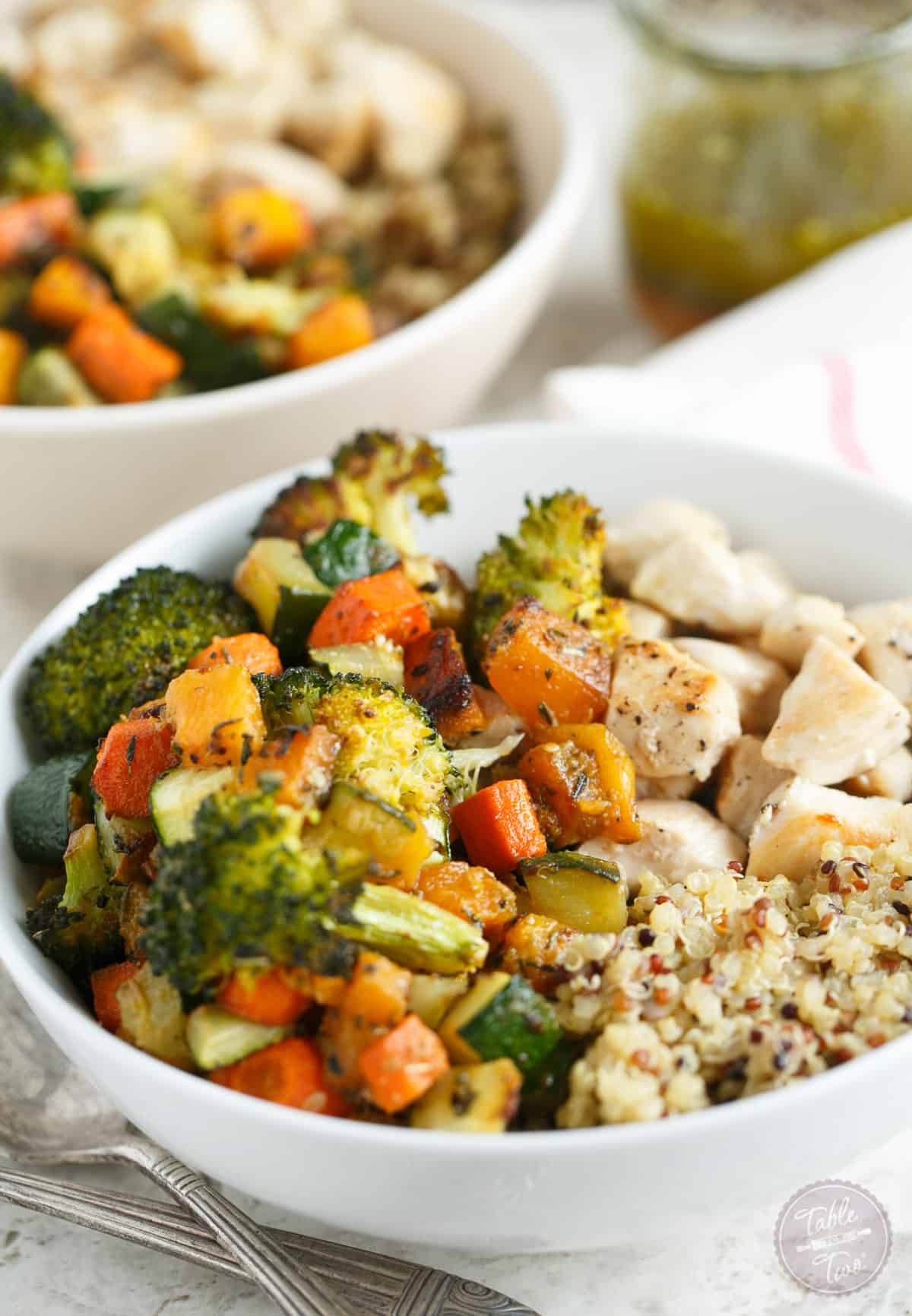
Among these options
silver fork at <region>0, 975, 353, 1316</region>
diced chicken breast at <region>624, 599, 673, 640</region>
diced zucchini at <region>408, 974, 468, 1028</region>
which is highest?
diced zucchini at <region>408, 974, 468, 1028</region>

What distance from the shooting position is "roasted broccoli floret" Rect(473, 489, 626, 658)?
202 cm

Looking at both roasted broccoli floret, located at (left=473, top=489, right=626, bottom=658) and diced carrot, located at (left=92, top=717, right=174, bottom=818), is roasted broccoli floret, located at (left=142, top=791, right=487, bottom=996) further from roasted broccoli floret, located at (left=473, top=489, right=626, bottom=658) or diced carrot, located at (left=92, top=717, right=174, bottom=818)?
roasted broccoli floret, located at (left=473, top=489, right=626, bottom=658)

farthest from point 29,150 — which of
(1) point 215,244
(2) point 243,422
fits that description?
(2) point 243,422

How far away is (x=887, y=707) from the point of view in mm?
1869

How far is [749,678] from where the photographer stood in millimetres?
2031

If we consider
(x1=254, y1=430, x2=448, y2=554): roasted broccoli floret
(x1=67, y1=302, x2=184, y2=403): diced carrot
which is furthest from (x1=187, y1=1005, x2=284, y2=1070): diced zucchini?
(x1=67, y1=302, x2=184, y2=403): diced carrot

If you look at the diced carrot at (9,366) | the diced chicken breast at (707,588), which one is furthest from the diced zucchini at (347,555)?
the diced carrot at (9,366)

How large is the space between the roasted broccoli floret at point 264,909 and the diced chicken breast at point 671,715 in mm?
479

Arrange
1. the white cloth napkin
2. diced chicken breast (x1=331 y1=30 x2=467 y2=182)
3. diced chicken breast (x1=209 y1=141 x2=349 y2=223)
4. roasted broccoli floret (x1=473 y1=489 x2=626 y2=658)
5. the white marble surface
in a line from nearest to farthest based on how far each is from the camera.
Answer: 1. the white marble surface
2. roasted broccoli floret (x1=473 y1=489 x2=626 y2=658)
3. the white cloth napkin
4. diced chicken breast (x1=209 y1=141 x2=349 y2=223)
5. diced chicken breast (x1=331 y1=30 x2=467 y2=182)

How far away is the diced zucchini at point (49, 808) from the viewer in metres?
1.76

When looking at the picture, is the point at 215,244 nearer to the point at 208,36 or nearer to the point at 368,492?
the point at 208,36

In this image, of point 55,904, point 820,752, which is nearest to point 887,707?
point 820,752

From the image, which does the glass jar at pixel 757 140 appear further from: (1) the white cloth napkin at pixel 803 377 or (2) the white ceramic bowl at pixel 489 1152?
(2) the white ceramic bowl at pixel 489 1152

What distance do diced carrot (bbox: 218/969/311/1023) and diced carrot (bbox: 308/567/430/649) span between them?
0.54 meters
